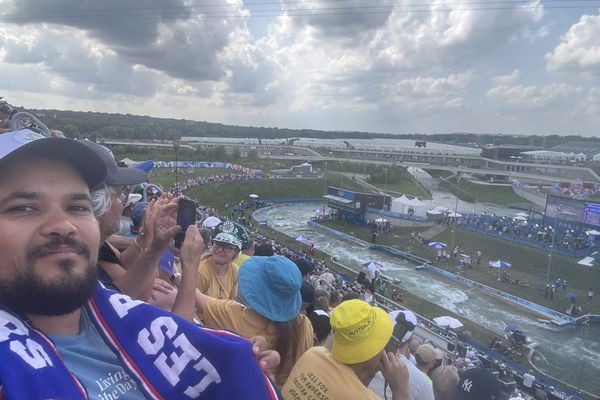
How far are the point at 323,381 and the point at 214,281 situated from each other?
226 centimetres

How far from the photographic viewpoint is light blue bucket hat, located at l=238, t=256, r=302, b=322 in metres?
2.85

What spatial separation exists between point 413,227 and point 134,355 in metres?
39.6

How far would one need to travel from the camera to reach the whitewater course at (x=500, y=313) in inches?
603

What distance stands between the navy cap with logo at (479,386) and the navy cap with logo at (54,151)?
2.91 m

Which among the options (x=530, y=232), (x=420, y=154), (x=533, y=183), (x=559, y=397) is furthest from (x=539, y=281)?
(x=420, y=154)

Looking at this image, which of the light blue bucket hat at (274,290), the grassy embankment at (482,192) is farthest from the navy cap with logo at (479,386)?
the grassy embankment at (482,192)

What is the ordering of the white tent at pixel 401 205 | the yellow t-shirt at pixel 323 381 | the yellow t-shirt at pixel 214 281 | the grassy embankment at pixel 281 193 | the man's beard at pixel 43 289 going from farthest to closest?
the white tent at pixel 401 205
the grassy embankment at pixel 281 193
the yellow t-shirt at pixel 214 281
the yellow t-shirt at pixel 323 381
the man's beard at pixel 43 289

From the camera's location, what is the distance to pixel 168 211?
106 inches

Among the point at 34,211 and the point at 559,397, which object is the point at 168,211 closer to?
the point at 34,211

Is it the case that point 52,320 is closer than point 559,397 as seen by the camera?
Yes

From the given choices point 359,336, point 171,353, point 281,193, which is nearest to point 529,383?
point 359,336

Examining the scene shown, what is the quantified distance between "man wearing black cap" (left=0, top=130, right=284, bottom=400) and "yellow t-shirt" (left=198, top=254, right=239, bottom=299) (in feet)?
9.29

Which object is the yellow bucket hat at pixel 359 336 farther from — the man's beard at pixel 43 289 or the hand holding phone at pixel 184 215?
the man's beard at pixel 43 289

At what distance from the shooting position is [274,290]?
2.87 m
